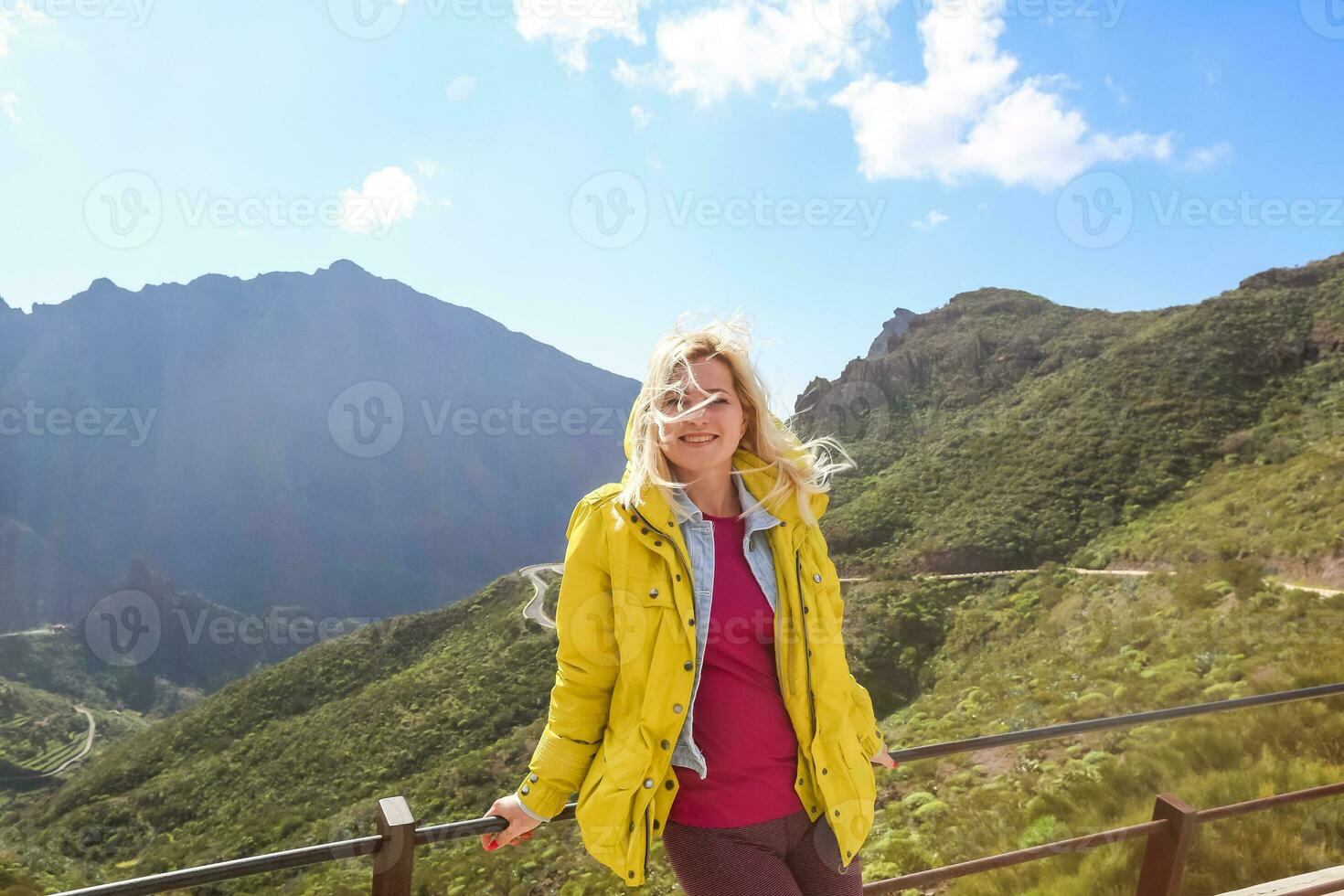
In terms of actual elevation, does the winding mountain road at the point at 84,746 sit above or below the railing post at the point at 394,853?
below

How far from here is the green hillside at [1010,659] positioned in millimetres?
6508

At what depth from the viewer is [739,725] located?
142 cm

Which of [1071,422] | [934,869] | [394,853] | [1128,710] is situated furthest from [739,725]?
[1071,422]

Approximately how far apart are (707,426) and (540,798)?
0.75 m

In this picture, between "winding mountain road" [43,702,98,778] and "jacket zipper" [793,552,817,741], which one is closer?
"jacket zipper" [793,552,817,741]

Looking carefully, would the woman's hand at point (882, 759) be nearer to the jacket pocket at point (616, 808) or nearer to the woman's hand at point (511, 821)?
the jacket pocket at point (616, 808)

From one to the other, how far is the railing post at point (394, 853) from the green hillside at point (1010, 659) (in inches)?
135

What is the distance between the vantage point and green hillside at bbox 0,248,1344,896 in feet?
21.4

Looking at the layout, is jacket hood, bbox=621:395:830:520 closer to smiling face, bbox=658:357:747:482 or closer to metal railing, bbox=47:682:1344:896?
smiling face, bbox=658:357:747:482

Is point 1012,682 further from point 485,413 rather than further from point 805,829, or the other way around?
point 485,413

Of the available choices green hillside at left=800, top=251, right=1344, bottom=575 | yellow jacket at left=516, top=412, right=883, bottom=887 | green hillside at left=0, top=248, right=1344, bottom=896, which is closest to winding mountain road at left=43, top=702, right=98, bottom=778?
green hillside at left=0, top=248, right=1344, bottom=896

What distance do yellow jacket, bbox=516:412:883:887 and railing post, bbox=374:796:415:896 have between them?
218 mm

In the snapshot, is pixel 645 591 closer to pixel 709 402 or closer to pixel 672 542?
pixel 672 542

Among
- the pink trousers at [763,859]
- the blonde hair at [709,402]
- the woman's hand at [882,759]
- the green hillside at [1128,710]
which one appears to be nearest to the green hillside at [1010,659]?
the green hillside at [1128,710]
